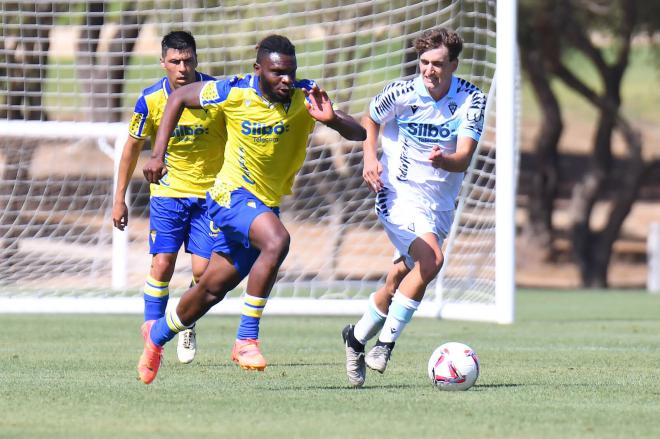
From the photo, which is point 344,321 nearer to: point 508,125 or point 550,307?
point 508,125

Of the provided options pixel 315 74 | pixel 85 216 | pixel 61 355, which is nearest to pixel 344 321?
pixel 315 74

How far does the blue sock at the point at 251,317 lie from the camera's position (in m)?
7.39

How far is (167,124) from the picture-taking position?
7.47 m

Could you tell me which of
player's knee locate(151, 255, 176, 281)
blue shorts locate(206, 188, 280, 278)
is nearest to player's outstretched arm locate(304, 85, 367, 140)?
blue shorts locate(206, 188, 280, 278)

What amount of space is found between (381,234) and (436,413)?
10.4 metres

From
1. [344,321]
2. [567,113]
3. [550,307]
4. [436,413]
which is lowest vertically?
[567,113]

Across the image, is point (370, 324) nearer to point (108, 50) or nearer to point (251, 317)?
point (251, 317)

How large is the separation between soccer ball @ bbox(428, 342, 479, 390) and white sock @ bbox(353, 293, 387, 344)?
0.58 m

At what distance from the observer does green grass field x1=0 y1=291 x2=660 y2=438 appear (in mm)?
5828

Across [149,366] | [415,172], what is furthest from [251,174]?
[149,366]

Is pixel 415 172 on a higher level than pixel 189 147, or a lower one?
higher

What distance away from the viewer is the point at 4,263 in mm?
14258

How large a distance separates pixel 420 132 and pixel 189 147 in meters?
1.89

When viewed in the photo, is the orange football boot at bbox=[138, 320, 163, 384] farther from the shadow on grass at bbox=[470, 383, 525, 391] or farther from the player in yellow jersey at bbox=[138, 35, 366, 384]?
the shadow on grass at bbox=[470, 383, 525, 391]
